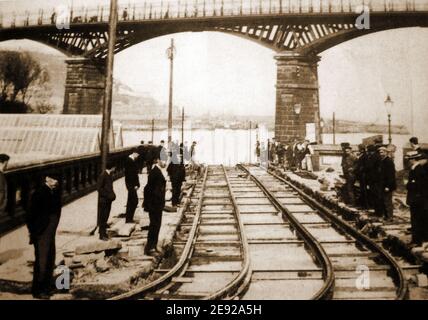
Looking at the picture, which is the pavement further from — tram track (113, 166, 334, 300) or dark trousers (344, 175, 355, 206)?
dark trousers (344, 175, 355, 206)

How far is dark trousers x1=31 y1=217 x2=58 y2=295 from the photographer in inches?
162

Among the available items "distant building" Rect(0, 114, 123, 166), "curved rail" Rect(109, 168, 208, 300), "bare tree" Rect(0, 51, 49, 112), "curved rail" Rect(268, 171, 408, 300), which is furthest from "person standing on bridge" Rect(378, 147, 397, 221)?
"bare tree" Rect(0, 51, 49, 112)

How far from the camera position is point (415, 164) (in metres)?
5.83

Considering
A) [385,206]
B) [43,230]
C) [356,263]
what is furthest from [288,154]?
[43,230]

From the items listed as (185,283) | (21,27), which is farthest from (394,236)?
(21,27)

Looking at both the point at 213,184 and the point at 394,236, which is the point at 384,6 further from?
the point at 394,236

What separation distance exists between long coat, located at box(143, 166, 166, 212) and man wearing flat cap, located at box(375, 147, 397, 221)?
15.9 feet

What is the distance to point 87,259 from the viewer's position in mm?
5035

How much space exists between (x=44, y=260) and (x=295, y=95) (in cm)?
1977

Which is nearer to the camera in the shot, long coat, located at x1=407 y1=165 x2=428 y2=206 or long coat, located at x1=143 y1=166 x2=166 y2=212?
long coat, located at x1=407 y1=165 x2=428 y2=206

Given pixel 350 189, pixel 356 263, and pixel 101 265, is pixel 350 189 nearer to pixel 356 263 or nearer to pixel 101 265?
pixel 356 263

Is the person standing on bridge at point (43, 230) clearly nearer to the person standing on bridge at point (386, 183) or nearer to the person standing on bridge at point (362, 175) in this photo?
the person standing on bridge at point (386, 183)

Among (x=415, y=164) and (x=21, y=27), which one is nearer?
(x=415, y=164)

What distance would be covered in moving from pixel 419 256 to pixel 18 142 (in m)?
13.0
